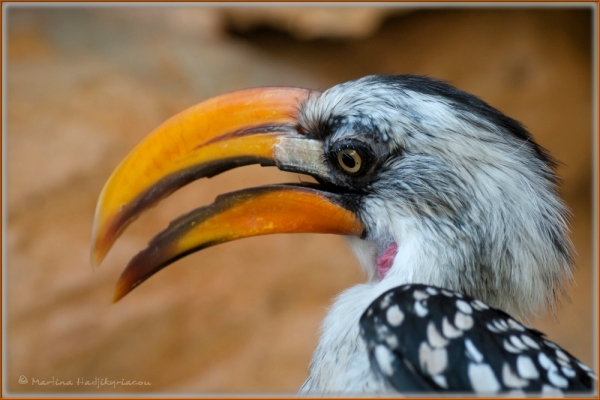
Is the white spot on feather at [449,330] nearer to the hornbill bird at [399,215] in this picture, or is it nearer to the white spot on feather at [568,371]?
the hornbill bird at [399,215]

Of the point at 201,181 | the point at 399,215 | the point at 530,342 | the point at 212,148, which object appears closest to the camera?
the point at 530,342

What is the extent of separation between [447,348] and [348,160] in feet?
1.74

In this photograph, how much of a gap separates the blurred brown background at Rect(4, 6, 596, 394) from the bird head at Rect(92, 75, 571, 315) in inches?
48.1

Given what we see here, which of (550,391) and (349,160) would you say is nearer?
(550,391)

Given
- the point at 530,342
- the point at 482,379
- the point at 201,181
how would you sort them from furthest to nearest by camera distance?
the point at 201,181 → the point at 530,342 → the point at 482,379

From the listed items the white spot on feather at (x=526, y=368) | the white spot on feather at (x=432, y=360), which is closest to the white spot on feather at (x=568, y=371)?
the white spot on feather at (x=526, y=368)

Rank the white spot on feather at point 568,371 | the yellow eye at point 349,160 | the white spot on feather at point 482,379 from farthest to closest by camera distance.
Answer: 1. the yellow eye at point 349,160
2. the white spot on feather at point 568,371
3. the white spot on feather at point 482,379

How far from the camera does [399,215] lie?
4.73ft

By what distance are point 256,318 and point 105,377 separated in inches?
46.4

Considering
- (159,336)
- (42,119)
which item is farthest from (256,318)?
(42,119)

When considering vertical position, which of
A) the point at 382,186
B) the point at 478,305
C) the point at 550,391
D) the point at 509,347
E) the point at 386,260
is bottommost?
the point at 550,391

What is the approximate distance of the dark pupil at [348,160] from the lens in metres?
1.47

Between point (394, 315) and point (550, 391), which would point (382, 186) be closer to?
point (394, 315)

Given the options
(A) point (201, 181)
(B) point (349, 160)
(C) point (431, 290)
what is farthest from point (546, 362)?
(A) point (201, 181)
